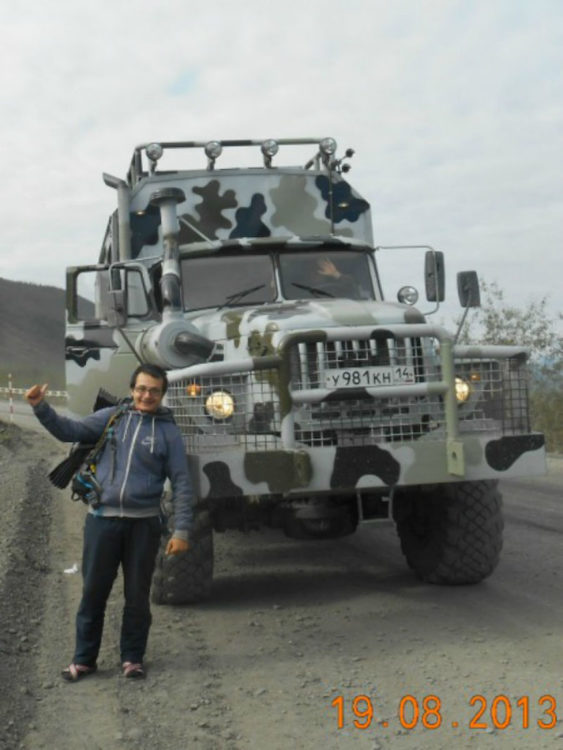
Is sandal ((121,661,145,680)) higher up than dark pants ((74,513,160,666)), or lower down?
lower down

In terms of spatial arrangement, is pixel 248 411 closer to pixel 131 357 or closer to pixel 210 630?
pixel 210 630

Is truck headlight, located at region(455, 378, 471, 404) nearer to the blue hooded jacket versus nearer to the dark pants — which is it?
the blue hooded jacket

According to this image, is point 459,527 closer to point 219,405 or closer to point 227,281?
point 219,405

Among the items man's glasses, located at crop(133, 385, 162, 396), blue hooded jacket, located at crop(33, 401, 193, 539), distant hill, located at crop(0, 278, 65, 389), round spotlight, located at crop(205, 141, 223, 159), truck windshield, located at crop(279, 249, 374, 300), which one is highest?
distant hill, located at crop(0, 278, 65, 389)

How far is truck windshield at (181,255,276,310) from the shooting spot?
22.9ft

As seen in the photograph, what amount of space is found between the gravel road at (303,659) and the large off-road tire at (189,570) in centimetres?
11

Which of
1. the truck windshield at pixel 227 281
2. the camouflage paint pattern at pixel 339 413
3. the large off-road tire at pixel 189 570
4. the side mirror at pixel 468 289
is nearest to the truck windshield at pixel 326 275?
the truck windshield at pixel 227 281

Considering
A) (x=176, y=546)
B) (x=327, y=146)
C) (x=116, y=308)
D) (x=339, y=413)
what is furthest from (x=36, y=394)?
(x=327, y=146)

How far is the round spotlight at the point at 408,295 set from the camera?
315 inches

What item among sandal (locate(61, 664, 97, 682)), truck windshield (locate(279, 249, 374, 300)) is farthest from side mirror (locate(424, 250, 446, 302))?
sandal (locate(61, 664, 97, 682))

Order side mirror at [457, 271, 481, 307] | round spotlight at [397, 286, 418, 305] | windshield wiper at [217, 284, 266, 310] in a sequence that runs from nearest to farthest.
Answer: side mirror at [457, 271, 481, 307] → windshield wiper at [217, 284, 266, 310] → round spotlight at [397, 286, 418, 305]

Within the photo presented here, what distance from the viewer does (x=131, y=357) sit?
7035 mm

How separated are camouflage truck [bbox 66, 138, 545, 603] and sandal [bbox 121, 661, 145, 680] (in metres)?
1.02

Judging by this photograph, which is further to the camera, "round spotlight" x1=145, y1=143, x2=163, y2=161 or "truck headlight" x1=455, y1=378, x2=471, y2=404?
"round spotlight" x1=145, y1=143, x2=163, y2=161
